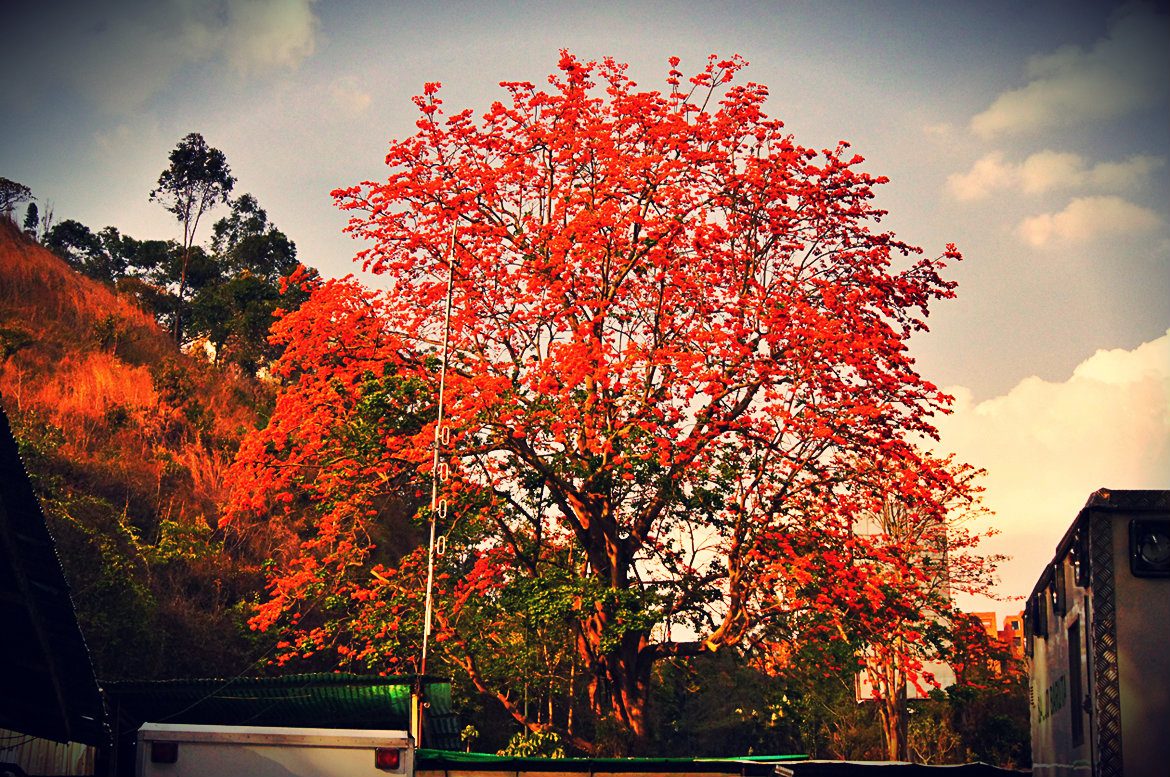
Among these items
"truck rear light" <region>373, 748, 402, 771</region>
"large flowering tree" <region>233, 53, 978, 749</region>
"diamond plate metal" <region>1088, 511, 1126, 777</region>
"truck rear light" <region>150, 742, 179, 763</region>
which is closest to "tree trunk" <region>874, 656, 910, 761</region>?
"large flowering tree" <region>233, 53, 978, 749</region>

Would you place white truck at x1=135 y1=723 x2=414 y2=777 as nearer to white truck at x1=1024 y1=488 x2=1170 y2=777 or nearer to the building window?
the building window

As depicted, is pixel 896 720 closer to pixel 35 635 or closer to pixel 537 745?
pixel 537 745

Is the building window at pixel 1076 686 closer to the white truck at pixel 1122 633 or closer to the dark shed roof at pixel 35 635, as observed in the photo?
the white truck at pixel 1122 633

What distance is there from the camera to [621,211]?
24156 mm

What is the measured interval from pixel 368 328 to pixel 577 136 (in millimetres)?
5942

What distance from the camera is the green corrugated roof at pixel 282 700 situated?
17.6m

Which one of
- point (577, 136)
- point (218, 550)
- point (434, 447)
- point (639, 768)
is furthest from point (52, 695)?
point (218, 550)

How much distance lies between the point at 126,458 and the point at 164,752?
2189 centimetres

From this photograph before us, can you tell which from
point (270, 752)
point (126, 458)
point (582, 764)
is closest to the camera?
point (270, 752)

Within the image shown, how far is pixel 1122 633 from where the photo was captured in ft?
29.6

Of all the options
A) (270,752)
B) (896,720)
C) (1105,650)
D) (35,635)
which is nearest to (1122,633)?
(1105,650)

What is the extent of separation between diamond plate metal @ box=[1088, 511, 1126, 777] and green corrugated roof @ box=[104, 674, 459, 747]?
1061cm

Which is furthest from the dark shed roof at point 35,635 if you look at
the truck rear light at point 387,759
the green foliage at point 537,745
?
the green foliage at point 537,745

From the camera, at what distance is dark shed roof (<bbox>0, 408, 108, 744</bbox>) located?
31.7 feet
